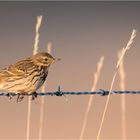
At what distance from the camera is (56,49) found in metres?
19.6

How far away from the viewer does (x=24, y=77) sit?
10.1m

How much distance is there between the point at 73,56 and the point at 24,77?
9.27 metres

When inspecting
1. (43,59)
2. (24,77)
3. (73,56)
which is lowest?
(24,77)

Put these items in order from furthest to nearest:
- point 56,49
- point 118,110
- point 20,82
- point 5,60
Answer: point 56,49 → point 5,60 → point 118,110 → point 20,82

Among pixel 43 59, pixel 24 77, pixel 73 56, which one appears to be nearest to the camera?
pixel 24 77

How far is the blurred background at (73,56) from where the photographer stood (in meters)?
13.5

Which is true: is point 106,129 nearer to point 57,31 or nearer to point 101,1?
point 57,31

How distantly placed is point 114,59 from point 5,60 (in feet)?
6.91

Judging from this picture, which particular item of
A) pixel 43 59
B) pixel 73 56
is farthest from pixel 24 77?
pixel 73 56

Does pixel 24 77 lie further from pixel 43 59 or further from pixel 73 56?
pixel 73 56

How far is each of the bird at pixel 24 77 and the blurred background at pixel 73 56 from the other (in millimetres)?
307

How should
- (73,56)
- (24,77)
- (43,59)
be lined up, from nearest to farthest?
(24,77) → (43,59) → (73,56)

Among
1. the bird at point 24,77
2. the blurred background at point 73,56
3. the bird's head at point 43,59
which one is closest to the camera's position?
the bird at point 24,77

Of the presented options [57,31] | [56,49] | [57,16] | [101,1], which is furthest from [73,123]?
[101,1]
